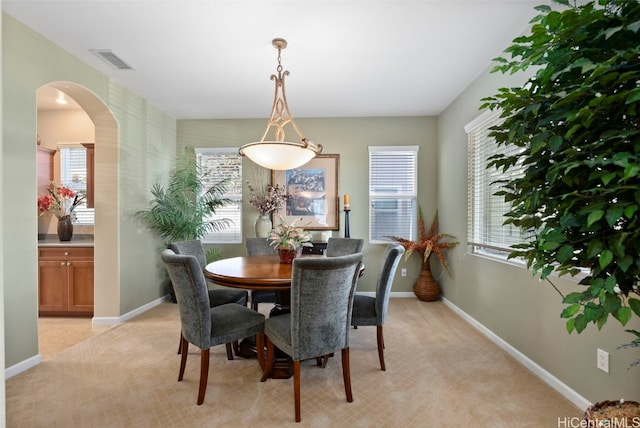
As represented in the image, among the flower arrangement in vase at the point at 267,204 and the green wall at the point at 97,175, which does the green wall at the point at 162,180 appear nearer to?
the green wall at the point at 97,175

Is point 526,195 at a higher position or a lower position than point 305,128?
lower

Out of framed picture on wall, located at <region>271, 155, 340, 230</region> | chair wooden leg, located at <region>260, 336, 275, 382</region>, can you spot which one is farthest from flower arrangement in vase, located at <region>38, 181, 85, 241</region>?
chair wooden leg, located at <region>260, 336, 275, 382</region>

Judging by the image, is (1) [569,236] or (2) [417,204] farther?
(2) [417,204]

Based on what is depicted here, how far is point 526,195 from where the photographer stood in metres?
1.22

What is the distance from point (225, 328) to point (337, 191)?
2930 mm

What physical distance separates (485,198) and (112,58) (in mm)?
3965

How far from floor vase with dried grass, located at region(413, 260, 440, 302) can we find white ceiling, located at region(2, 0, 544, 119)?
234 centimetres

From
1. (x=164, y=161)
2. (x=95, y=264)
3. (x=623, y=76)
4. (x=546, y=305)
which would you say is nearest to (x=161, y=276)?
(x=95, y=264)

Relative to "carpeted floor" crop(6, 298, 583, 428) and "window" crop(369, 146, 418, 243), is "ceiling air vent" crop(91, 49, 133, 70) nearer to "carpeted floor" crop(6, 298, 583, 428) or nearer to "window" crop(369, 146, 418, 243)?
"carpeted floor" crop(6, 298, 583, 428)

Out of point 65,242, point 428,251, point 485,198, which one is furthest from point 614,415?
point 65,242

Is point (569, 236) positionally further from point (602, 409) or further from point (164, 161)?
point (164, 161)

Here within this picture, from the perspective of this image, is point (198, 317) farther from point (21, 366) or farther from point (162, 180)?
point (162, 180)

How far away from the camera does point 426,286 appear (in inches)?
169

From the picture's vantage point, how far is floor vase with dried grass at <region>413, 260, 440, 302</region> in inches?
168
